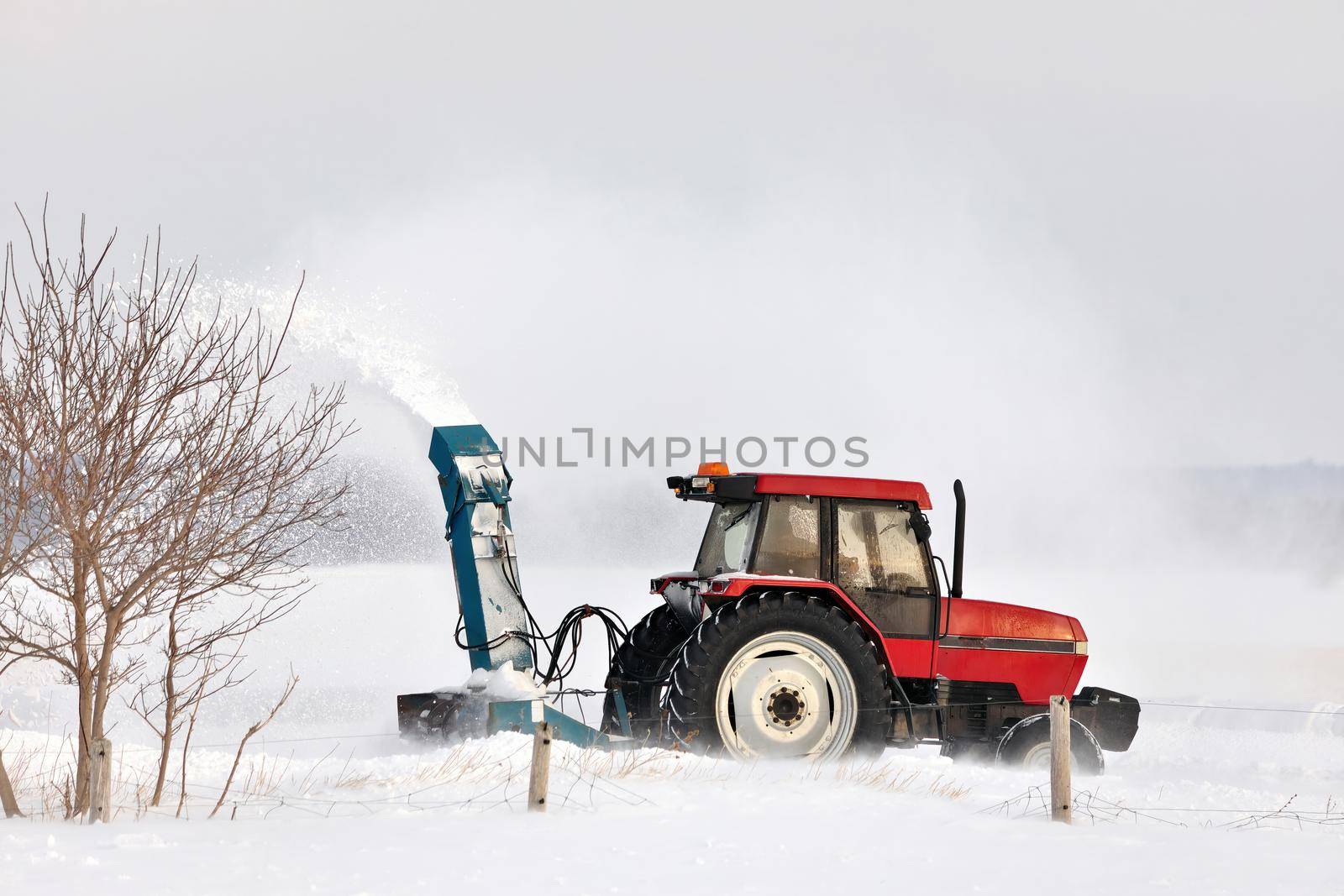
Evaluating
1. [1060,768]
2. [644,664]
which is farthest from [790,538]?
[1060,768]

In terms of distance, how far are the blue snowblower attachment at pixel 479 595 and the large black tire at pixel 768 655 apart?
103 centimetres

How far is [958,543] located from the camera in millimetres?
8508

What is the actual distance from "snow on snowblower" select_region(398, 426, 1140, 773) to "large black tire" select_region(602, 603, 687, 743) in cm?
12

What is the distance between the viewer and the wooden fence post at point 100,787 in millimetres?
6664

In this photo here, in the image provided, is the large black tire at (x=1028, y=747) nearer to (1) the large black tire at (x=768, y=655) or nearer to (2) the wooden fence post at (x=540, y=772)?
(1) the large black tire at (x=768, y=655)

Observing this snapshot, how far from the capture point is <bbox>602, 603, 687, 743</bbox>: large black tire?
9.70 m

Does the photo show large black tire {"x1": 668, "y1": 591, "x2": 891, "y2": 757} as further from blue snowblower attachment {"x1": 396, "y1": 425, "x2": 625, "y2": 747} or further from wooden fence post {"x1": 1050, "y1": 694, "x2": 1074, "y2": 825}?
wooden fence post {"x1": 1050, "y1": 694, "x2": 1074, "y2": 825}

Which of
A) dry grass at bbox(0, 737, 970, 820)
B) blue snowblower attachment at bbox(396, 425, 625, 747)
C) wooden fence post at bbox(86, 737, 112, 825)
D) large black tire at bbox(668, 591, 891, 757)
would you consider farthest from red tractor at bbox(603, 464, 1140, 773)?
wooden fence post at bbox(86, 737, 112, 825)

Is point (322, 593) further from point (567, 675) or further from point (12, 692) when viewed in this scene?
point (567, 675)

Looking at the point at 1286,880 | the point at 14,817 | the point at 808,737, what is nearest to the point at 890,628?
the point at 808,737

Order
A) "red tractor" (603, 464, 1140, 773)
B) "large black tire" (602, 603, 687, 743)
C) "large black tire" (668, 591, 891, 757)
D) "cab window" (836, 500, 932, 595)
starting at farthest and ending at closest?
"large black tire" (602, 603, 687, 743)
"cab window" (836, 500, 932, 595)
"red tractor" (603, 464, 1140, 773)
"large black tire" (668, 591, 891, 757)

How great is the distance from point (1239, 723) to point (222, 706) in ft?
45.3

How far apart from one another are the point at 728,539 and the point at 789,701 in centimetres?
150

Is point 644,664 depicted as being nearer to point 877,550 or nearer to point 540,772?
point 877,550
